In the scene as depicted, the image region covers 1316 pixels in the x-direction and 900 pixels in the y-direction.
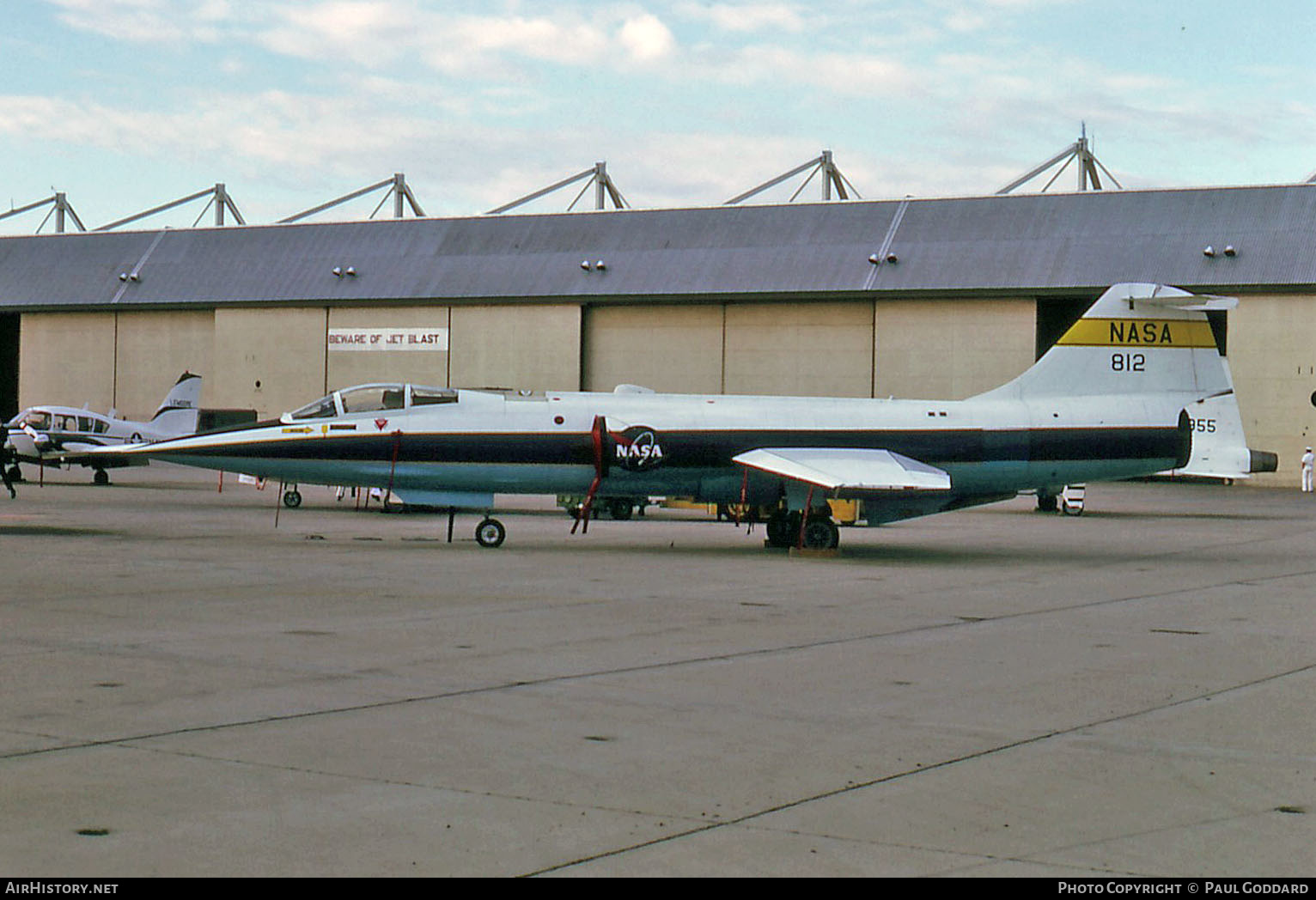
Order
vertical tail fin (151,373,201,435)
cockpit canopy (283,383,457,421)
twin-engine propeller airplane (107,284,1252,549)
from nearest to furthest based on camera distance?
twin-engine propeller airplane (107,284,1252,549) < cockpit canopy (283,383,457,421) < vertical tail fin (151,373,201,435)

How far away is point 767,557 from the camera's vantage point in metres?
21.5

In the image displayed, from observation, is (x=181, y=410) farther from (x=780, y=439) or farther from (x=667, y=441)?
(x=780, y=439)

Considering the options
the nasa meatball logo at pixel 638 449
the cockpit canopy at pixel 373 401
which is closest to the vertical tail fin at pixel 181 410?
the cockpit canopy at pixel 373 401

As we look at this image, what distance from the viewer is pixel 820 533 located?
72.9ft

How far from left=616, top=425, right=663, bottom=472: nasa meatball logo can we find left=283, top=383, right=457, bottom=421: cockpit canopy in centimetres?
288

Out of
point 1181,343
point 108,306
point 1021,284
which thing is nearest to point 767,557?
point 1181,343

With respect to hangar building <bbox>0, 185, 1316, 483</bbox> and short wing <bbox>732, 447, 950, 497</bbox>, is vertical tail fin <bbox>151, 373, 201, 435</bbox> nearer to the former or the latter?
hangar building <bbox>0, 185, 1316, 483</bbox>

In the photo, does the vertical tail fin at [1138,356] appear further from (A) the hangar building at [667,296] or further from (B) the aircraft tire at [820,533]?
(A) the hangar building at [667,296]

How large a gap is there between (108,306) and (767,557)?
51764 millimetres

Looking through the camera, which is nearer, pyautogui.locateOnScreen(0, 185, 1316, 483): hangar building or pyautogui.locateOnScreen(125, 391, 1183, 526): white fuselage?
pyautogui.locateOnScreen(125, 391, 1183, 526): white fuselage

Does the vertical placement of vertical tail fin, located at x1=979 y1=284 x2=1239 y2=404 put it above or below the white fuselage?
above

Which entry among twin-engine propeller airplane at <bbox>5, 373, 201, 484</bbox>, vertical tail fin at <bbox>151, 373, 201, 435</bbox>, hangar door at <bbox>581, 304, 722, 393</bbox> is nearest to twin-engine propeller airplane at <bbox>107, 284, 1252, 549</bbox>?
twin-engine propeller airplane at <bbox>5, 373, 201, 484</bbox>

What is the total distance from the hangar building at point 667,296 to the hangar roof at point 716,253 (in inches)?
3.4

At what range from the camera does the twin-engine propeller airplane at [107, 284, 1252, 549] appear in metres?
22.1
